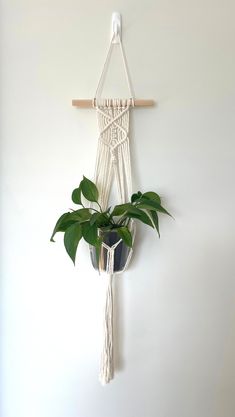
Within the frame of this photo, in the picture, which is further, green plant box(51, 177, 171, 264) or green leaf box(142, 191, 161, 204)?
green leaf box(142, 191, 161, 204)

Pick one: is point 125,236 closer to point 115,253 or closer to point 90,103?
point 115,253

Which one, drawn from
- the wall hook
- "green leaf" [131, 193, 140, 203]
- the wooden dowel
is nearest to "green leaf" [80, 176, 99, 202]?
"green leaf" [131, 193, 140, 203]

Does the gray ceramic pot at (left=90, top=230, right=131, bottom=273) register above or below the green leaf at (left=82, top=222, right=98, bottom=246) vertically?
below

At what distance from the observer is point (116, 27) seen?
94 cm

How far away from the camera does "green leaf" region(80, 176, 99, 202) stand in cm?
88

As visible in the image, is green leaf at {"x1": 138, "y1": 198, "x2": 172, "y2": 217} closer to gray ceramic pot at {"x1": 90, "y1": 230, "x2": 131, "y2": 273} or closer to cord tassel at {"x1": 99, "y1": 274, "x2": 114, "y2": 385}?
gray ceramic pot at {"x1": 90, "y1": 230, "x2": 131, "y2": 273}

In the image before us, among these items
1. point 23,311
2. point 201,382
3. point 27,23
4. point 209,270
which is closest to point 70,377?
point 23,311

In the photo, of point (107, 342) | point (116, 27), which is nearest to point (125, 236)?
point (107, 342)

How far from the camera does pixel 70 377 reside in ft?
3.41

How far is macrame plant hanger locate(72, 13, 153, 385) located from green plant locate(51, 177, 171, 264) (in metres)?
0.07

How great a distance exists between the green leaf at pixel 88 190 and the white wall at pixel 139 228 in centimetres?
11

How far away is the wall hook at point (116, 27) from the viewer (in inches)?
37.2

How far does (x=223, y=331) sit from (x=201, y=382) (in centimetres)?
19

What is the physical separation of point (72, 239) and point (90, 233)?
0.05m
